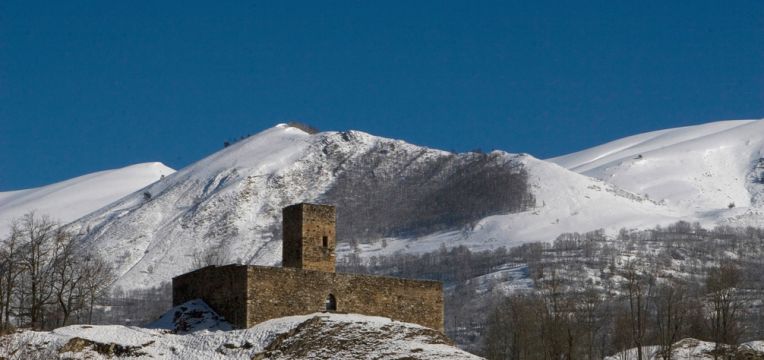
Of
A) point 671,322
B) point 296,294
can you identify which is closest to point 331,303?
point 296,294

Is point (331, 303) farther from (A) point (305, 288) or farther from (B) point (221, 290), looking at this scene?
(B) point (221, 290)

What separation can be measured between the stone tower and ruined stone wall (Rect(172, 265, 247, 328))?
3.60 meters

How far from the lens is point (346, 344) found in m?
63.0

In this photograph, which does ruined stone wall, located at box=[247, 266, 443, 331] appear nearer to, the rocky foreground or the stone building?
the stone building

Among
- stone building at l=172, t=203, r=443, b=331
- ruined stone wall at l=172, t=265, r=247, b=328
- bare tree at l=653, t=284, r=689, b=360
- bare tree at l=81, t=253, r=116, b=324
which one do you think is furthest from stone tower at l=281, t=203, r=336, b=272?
bare tree at l=653, t=284, r=689, b=360

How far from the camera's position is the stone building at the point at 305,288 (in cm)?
6512

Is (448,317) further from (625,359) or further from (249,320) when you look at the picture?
(249,320)

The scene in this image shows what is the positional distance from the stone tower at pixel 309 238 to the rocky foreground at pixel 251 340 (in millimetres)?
3676

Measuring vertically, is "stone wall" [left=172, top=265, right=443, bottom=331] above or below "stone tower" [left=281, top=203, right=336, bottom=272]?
below

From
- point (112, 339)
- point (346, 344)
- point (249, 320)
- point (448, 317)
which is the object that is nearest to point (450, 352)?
point (346, 344)

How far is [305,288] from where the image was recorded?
218 ft

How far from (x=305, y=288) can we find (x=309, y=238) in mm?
3127

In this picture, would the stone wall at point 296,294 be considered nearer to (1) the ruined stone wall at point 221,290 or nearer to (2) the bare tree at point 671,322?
(1) the ruined stone wall at point 221,290

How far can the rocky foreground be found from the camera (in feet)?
197
